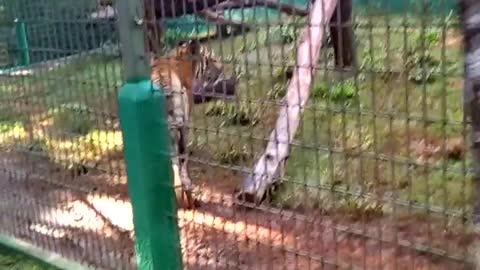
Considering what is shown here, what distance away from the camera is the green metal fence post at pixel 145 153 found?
2850 millimetres

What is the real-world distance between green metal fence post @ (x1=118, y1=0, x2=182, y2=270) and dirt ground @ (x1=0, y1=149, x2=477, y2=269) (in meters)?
0.11

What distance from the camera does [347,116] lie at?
7.97 ft

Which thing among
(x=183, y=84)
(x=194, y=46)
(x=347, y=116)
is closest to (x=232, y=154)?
(x=183, y=84)

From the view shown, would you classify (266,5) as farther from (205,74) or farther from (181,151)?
(181,151)

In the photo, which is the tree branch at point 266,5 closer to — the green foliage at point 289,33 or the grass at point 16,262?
the green foliage at point 289,33

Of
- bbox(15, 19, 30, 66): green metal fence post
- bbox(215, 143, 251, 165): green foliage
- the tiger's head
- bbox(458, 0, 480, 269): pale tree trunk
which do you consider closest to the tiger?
the tiger's head

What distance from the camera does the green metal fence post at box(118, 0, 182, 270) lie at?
2.85m

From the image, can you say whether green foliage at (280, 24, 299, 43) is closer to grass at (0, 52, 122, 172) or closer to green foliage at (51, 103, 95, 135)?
grass at (0, 52, 122, 172)

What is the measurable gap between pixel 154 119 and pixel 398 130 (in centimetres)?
84

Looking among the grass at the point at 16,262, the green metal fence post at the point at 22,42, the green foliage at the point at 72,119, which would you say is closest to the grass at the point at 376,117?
the green foliage at the point at 72,119

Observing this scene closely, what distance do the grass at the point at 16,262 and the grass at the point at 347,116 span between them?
0.68m

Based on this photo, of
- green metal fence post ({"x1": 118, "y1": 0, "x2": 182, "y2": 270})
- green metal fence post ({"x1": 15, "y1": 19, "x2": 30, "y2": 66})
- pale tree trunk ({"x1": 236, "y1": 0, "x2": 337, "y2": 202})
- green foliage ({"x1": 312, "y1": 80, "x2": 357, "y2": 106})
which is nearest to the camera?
green foliage ({"x1": 312, "y1": 80, "x2": 357, "y2": 106})

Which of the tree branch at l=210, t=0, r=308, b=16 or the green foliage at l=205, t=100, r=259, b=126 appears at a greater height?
the tree branch at l=210, t=0, r=308, b=16

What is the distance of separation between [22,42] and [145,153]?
1.10 m
